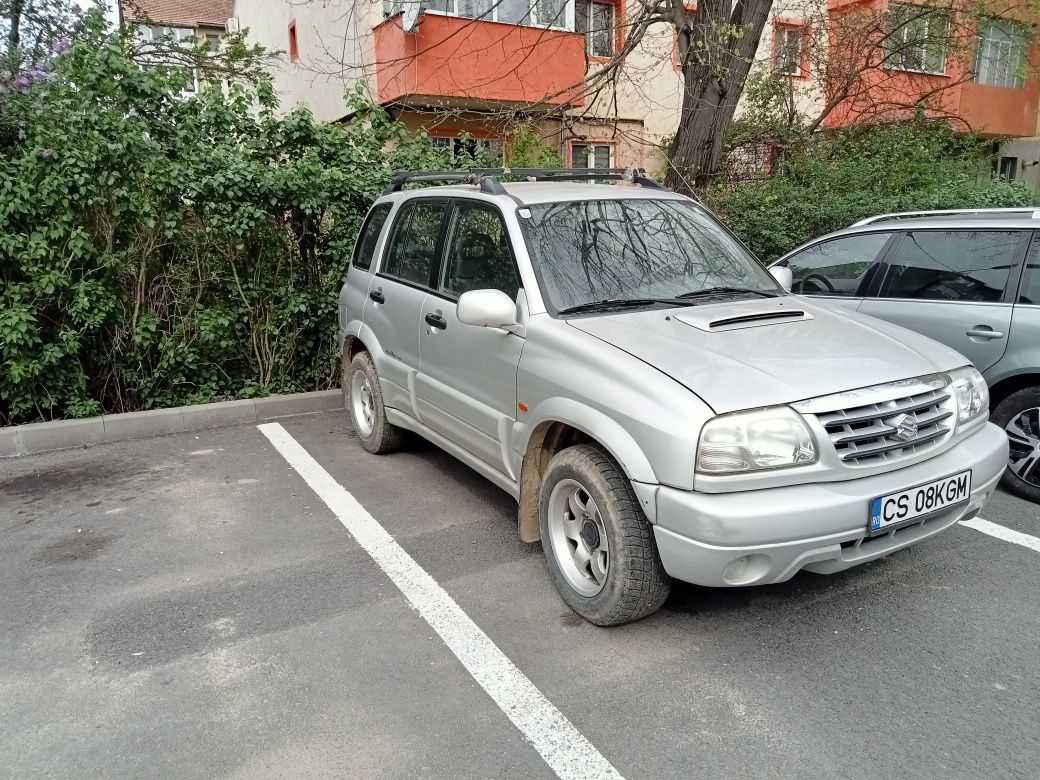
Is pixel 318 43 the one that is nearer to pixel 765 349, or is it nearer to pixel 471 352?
pixel 471 352

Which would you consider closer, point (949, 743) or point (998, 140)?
point (949, 743)

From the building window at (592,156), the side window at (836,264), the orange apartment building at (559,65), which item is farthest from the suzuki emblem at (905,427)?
the building window at (592,156)

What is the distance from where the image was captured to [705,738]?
2.77 metres

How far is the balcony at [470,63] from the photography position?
14.2 m

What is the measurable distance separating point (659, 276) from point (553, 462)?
119 cm

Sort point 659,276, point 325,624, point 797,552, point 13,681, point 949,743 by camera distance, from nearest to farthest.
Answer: point 949,743
point 797,552
point 13,681
point 325,624
point 659,276

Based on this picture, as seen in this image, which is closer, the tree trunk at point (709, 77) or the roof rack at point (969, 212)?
the roof rack at point (969, 212)

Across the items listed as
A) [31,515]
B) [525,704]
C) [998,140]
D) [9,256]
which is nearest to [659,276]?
[525,704]

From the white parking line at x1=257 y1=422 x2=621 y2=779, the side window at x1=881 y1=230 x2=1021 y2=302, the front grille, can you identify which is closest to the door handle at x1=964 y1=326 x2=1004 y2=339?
the side window at x1=881 y1=230 x2=1021 y2=302

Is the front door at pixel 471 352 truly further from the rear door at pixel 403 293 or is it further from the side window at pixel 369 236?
the side window at pixel 369 236

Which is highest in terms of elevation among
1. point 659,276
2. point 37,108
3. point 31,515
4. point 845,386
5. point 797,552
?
point 37,108

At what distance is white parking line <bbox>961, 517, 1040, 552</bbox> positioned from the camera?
4.24 m

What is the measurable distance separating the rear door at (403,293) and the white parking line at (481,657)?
83cm

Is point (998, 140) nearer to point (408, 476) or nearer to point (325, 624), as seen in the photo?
point (408, 476)
